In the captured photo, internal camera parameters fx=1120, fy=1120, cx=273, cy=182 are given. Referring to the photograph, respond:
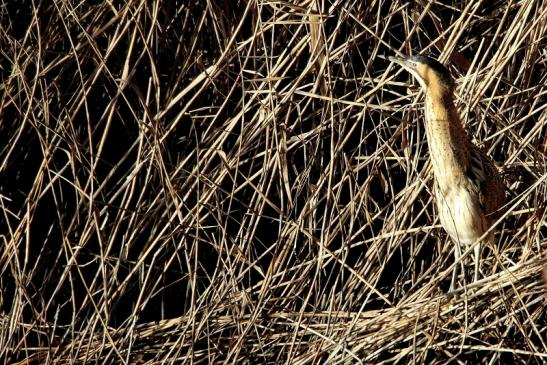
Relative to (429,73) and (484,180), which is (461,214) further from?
(429,73)

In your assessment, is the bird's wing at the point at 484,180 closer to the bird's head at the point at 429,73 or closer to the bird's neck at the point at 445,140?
the bird's neck at the point at 445,140

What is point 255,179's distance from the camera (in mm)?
3412

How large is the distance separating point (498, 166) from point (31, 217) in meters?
1.35

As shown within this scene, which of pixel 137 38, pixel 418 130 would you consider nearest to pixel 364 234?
pixel 418 130

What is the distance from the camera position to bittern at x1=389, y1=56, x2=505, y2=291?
304 centimetres

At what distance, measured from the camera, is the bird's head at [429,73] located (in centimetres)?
294

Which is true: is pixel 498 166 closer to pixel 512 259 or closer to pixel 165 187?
pixel 512 259

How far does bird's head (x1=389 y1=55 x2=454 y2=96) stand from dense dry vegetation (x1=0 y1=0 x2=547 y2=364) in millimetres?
128

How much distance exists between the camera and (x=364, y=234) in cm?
340

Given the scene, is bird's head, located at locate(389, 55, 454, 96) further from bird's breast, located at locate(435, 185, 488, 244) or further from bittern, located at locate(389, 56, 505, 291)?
bird's breast, located at locate(435, 185, 488, 244)

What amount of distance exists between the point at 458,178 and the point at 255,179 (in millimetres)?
646

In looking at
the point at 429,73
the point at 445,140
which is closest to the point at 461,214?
the point at 445,140

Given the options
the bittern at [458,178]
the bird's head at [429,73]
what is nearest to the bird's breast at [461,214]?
the bittern at [458,178]

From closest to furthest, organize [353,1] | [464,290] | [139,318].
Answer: [464,290] → [353,1] → [139,318]
